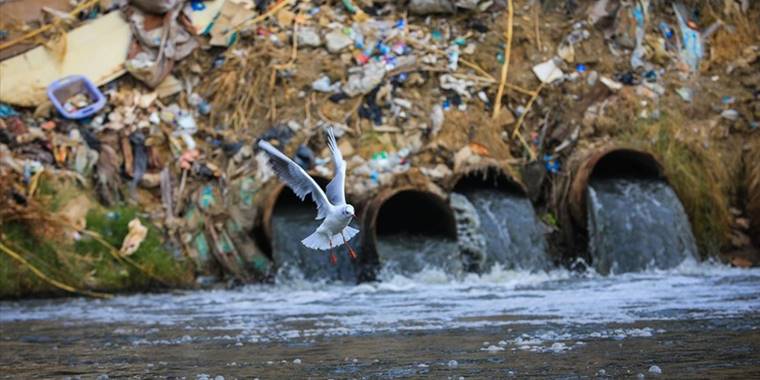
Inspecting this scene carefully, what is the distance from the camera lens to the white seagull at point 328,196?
5852 millimetres

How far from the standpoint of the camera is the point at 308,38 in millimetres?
10781

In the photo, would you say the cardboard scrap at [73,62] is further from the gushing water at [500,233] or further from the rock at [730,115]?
the rock at [730,115]

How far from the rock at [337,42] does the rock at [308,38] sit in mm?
110

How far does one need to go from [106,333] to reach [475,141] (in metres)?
4.61

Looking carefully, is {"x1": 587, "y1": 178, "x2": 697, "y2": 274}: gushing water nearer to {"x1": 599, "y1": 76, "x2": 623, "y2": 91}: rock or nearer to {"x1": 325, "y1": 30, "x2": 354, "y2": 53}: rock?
{"x1": 599, "y1": 76, "x2": 623, "y2": 91}: rock

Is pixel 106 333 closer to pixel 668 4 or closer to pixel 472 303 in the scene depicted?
pixel 472 303

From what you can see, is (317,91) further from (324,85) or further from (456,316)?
(456,316)

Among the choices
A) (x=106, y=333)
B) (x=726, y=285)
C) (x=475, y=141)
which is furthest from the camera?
(x=475, y=141)

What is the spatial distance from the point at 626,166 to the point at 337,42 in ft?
10.0

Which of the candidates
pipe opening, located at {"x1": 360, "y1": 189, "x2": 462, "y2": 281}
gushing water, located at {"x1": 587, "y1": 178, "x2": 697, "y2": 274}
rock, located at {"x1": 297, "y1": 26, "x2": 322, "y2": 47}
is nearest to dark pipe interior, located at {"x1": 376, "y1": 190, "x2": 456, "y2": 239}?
pipe opening, located at {"x1": 360, "y1": 189, "x2": 462, "y2": 281}

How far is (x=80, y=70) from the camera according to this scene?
406 inches

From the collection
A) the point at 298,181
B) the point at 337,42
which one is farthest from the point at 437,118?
the point at 298,181

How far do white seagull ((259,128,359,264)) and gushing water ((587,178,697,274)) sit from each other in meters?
3.69

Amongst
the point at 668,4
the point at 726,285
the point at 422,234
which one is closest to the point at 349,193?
the point at 422,234
